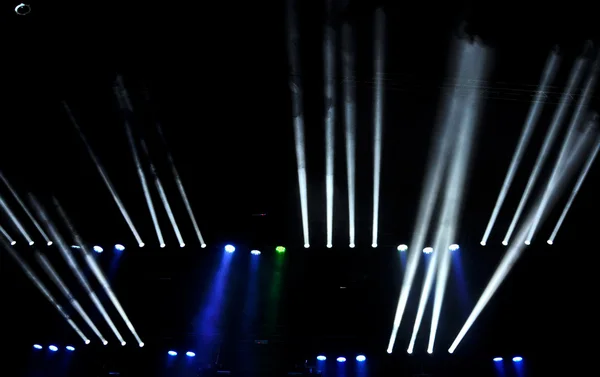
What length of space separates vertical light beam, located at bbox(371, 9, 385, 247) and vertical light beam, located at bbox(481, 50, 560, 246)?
1277 mm

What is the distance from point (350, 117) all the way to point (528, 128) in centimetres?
200

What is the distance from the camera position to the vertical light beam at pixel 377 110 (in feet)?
14.6

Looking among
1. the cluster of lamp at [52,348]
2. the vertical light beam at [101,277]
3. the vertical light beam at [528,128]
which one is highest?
the vertical light beam at [528,128]

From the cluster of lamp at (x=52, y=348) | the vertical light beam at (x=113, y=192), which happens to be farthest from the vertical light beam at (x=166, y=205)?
the cluster of lamp at (x=52, y=348)

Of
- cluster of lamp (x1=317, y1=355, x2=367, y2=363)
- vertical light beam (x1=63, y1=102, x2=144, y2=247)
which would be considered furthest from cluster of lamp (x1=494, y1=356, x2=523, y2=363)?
vertical light beam (x1=63, y1=102, x2=144, y2=247)

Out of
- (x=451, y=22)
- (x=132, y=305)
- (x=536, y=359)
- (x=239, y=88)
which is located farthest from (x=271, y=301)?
(x=451, y=22)

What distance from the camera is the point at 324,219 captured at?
17.9ft

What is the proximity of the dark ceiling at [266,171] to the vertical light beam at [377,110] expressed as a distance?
0.08 m

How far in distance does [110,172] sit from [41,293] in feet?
A: 5.13

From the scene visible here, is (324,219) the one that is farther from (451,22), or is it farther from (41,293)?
(41,293)

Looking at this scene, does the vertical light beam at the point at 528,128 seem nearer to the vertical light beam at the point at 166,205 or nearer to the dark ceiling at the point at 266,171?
the dark ceiling at the point at 266,171

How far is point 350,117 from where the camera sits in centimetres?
495

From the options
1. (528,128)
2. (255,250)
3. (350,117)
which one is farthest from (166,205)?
(528,128)

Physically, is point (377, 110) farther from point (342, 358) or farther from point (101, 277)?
point (101, 277)
